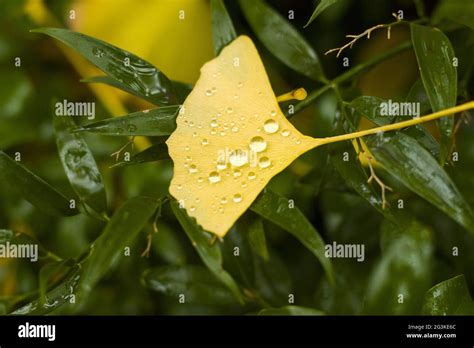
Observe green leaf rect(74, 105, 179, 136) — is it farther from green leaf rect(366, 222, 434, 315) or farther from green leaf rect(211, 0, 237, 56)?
green leaf rect(366, 222, 434, 315)

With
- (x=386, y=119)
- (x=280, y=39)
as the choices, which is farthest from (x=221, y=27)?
(x=386, y=119)

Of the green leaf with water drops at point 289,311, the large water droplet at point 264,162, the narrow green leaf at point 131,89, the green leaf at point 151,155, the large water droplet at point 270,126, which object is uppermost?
the narrow green leaf at point 131,89

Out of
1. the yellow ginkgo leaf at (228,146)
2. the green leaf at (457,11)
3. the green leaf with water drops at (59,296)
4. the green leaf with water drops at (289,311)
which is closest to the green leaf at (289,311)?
the green leaf with water drops at (289,311)

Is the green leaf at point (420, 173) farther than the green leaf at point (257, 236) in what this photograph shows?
No

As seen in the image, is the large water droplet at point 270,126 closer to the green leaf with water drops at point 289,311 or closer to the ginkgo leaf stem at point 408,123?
the ginkgo leaf stem at point 408,123

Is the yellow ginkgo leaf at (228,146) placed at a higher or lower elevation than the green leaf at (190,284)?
higher

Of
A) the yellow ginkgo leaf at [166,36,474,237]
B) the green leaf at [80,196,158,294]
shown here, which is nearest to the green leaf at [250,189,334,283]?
the yellow ginkgo leaf at [166,36,474,237]
